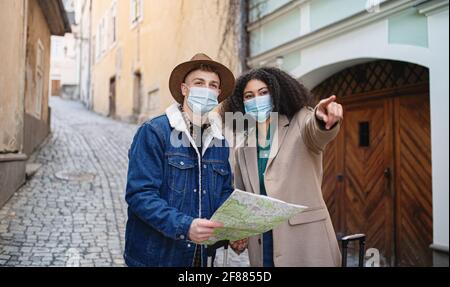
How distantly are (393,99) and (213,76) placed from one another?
7.17 ft

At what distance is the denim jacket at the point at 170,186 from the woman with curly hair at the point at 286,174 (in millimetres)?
100

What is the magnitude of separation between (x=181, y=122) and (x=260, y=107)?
246 millimetres

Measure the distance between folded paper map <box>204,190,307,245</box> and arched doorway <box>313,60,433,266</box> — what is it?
6.76 ft

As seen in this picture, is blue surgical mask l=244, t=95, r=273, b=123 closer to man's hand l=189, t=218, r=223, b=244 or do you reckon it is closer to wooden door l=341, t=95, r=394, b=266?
man's hand l=189, t=218, r=223, b=244

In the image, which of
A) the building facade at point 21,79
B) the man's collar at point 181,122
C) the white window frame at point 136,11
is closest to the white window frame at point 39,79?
the building facade at point 21,79

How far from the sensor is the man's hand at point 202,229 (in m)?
0.93

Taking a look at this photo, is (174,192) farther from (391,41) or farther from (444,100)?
(391,41)

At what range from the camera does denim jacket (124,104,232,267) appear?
975 millimetres

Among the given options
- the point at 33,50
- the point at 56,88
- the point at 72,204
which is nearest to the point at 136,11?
the point at 56,88

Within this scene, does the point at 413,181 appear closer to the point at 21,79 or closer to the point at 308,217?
the point at 308,217

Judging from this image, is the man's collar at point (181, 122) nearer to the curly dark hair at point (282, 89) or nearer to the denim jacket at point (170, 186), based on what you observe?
the denim jacket at point (170, 186)

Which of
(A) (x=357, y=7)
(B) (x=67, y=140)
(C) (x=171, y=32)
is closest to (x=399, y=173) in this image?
(A) (x=357, y=7)

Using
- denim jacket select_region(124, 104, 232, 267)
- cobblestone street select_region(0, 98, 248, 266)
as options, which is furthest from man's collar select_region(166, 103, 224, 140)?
cobblestone street select_region(0, 98, 248, 266)

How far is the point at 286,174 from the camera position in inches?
44.0
